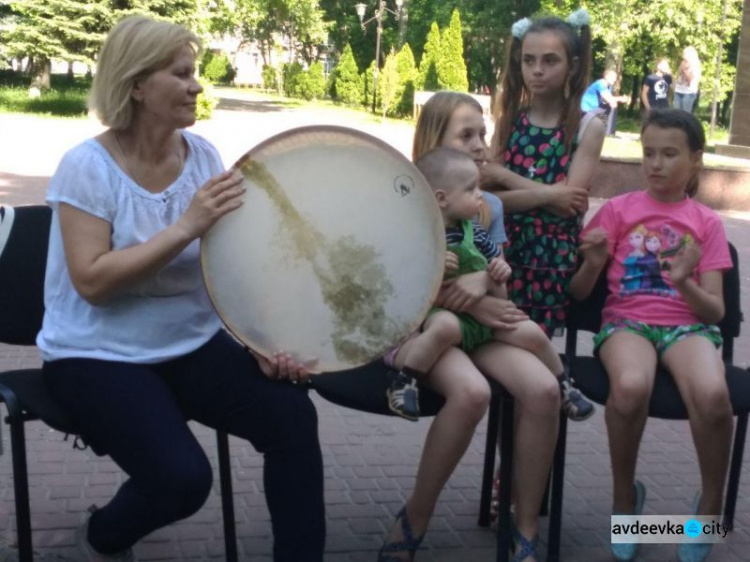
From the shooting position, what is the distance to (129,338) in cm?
291

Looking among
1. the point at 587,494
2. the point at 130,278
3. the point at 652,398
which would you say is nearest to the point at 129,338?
the point at 130,278

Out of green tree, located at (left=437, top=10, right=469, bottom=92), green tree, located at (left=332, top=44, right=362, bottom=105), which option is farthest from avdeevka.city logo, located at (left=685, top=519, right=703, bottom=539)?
green tree, located at (left=332, top=44, right=362, bottom=105)

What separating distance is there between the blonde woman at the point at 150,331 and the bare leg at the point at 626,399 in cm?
98

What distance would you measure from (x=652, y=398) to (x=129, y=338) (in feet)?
5.12

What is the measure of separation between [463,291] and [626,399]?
62cm

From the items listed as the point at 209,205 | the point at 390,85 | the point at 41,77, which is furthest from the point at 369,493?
the point at 390,85

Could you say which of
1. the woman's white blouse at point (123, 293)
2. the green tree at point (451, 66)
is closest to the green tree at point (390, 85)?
the green tree at point (451, 66)

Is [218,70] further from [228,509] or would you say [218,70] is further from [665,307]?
[228,509]

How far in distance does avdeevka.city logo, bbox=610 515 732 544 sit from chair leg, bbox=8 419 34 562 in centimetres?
179

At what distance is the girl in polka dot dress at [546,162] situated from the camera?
349 centimetres

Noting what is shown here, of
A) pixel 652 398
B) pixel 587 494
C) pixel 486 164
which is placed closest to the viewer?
pixel 652 398

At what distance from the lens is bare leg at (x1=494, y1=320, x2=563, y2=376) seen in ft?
10.5

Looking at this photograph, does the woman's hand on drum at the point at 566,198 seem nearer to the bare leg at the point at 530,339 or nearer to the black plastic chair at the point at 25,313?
the bare leg at the point at 530,339

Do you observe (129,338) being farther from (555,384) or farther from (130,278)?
(555,384)
